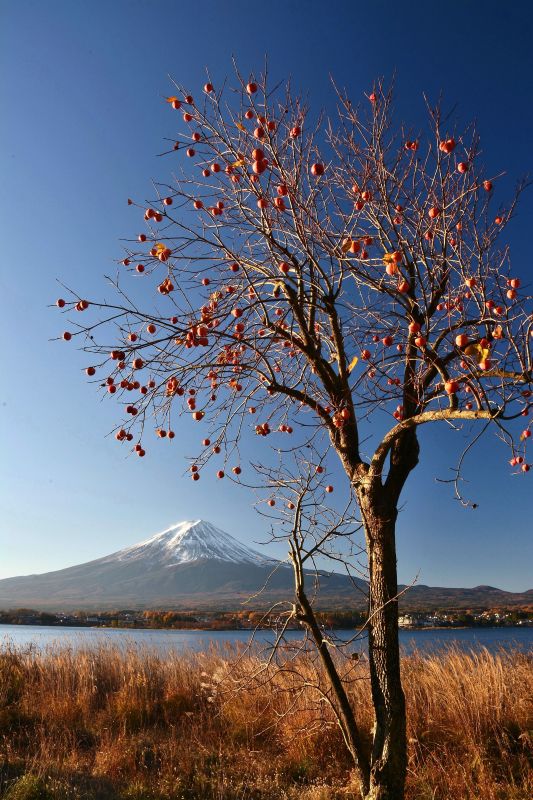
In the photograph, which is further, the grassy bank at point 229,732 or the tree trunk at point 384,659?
Result: the grassy bank at point 229,732

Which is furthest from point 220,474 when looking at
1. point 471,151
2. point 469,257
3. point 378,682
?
point 471,151

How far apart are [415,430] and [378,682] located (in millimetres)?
1684

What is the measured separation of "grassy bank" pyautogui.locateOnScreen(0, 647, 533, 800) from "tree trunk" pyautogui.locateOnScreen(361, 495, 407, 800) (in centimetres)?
57

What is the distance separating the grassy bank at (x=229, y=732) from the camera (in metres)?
4.55

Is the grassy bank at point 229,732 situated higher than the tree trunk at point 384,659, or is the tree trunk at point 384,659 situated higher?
the tree trunk at point 384,659

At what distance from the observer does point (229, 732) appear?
20.5ft

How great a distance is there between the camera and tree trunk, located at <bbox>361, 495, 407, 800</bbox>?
317 centimetres

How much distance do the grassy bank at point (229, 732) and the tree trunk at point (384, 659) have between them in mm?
568

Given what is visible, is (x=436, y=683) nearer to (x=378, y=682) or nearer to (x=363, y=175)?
(x=378, y=682)

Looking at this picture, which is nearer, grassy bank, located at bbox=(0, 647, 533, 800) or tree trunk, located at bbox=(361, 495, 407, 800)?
tree trunk, located at bbox=(361, 495, 407, 800)

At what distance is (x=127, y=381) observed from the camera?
11.9 ft

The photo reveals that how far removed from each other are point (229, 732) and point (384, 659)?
12.9 feet

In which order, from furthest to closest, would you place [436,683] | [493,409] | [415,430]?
[436,683] → [415,430] → [493,409]

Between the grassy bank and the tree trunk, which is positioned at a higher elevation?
the tree trunk
